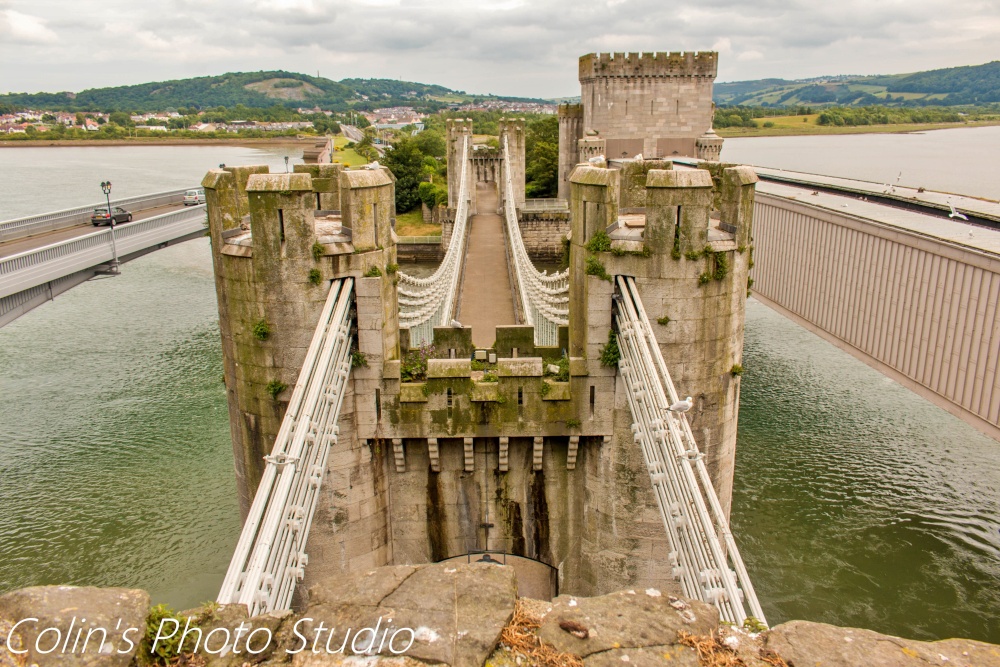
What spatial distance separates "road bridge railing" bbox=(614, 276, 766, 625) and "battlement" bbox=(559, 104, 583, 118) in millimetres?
41470

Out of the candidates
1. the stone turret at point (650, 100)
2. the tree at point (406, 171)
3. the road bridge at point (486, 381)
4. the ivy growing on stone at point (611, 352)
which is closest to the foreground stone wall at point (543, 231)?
the stone turret at point (650, 100)

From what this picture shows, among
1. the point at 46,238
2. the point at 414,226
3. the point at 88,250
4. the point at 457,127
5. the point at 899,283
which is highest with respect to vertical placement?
the point at 457,127

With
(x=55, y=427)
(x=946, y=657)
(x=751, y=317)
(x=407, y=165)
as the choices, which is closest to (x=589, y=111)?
(x=751, y=317)

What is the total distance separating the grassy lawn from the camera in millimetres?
59431

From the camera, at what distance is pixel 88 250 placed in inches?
1013

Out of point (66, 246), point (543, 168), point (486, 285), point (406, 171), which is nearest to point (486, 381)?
point (486, 285)

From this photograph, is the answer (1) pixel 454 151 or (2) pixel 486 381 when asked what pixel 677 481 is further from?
(1) pixel 454 151

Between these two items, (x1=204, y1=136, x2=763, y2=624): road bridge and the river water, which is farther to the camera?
the river water

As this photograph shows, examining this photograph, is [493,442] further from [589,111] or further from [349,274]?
[589,111]

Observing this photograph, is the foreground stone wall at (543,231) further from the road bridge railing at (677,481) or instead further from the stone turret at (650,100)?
the road bridge railing at (677,481)

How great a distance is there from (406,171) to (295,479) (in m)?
60.9

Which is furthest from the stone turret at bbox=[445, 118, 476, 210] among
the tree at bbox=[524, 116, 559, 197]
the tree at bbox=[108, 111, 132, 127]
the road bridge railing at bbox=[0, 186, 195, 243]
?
the tree at bbox=[108, 111, 132, 127]

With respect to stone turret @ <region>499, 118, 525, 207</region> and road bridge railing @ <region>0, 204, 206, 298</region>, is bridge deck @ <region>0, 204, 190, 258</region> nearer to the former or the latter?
road bridge railing @ <region>0, 204, 206, 298</region>

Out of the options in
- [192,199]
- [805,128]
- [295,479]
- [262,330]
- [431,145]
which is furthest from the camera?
[805,128]
